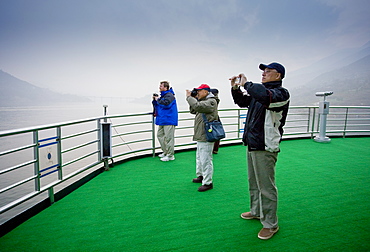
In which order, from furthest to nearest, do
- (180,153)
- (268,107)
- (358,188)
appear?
(180,153)
(358,188)
(268,107)

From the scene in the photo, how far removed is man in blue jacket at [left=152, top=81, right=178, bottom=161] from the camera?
4875 millimetres

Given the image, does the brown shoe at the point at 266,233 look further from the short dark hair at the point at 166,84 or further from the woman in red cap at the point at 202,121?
the short dark hair at the point at 166,84

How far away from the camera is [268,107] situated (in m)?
2.10

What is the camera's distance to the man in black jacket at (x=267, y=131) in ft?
6.95

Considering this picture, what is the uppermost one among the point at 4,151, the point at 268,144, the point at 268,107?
the point at 268,107

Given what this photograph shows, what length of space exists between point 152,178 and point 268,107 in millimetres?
2591

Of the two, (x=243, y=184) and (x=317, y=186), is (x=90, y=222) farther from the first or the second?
(x=317, y=186)

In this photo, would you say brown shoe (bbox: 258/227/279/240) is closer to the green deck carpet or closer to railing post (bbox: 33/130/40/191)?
the green deck carpet

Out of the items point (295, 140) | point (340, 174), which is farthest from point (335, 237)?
point (295, 140)

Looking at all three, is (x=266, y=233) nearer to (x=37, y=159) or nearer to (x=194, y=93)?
(x=194, y=93)

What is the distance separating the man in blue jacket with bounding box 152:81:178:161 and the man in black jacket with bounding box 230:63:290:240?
2529 millimetres

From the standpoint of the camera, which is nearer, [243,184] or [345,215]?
[345,215]

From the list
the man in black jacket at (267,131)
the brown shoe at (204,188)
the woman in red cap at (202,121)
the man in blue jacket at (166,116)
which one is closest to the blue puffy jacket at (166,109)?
the man in blue jacket at (166,116)

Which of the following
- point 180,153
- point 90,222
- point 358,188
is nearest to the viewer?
point 90,222
